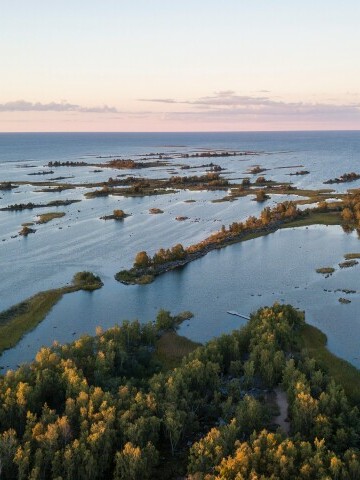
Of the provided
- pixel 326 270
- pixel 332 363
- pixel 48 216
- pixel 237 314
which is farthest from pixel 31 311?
pixel 48 216

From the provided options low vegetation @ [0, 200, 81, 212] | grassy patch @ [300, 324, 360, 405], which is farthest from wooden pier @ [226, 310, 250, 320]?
low vegetation @ [0, 200, 81, 212]

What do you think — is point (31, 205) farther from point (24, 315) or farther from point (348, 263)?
point (348, 263)

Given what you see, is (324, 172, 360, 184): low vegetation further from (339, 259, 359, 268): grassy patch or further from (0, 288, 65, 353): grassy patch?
(0, 288, 65, 353): grassy patch

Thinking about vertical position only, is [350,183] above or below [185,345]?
above

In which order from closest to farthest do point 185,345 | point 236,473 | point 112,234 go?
point 236,473 < point 185,345 < point 112,234

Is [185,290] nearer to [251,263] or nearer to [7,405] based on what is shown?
[251,263]

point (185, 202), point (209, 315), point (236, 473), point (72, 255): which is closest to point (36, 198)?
point (185, 202)

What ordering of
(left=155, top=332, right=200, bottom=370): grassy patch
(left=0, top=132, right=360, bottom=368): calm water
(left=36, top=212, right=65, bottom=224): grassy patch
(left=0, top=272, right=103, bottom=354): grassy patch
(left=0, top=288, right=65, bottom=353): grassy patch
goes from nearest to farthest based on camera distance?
(left=155, top=332, right=200, bottom=370): grassy patch → (left=0, top=288, right=65, bottom=353): grassy patch → (left=0, top=272, right=103, bottom=354): grassy patch → (left=0, top=132, right=360, bottom=368): calm water → (left=36, top=212, right=65, bottom=224): grassy patch

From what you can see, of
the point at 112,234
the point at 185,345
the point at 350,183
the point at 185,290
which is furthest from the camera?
the point at 350,183
